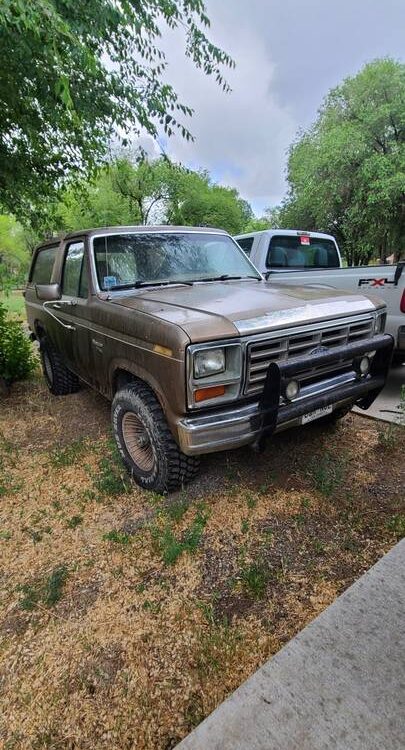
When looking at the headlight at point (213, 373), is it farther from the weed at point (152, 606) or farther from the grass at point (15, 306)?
the grass at point (15, 306)

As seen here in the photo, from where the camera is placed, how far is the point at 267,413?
238 centimetres

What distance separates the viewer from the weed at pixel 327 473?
279 centimetres

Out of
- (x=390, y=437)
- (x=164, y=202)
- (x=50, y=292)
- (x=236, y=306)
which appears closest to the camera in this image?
(x=236, y=306)

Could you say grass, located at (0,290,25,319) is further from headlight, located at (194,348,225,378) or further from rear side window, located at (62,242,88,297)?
headlight, located at (194,348,225,378)

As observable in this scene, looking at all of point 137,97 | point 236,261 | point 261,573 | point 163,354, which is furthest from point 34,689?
point 137,97

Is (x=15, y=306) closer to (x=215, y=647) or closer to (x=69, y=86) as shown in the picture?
(x=69, y=86)

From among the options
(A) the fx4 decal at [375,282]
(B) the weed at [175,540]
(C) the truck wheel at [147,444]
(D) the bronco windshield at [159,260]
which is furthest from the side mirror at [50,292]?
(A) the fx4 decal at [375,282]

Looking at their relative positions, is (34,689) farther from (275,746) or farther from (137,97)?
(137,97)

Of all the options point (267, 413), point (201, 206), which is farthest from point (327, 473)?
point (201, 206)

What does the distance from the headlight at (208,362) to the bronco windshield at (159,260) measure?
1361mm

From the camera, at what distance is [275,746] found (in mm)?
1265

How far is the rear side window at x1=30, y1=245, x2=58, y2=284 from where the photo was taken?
483 cm

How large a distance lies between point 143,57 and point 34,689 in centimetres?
541

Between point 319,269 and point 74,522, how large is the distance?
4724 mm
